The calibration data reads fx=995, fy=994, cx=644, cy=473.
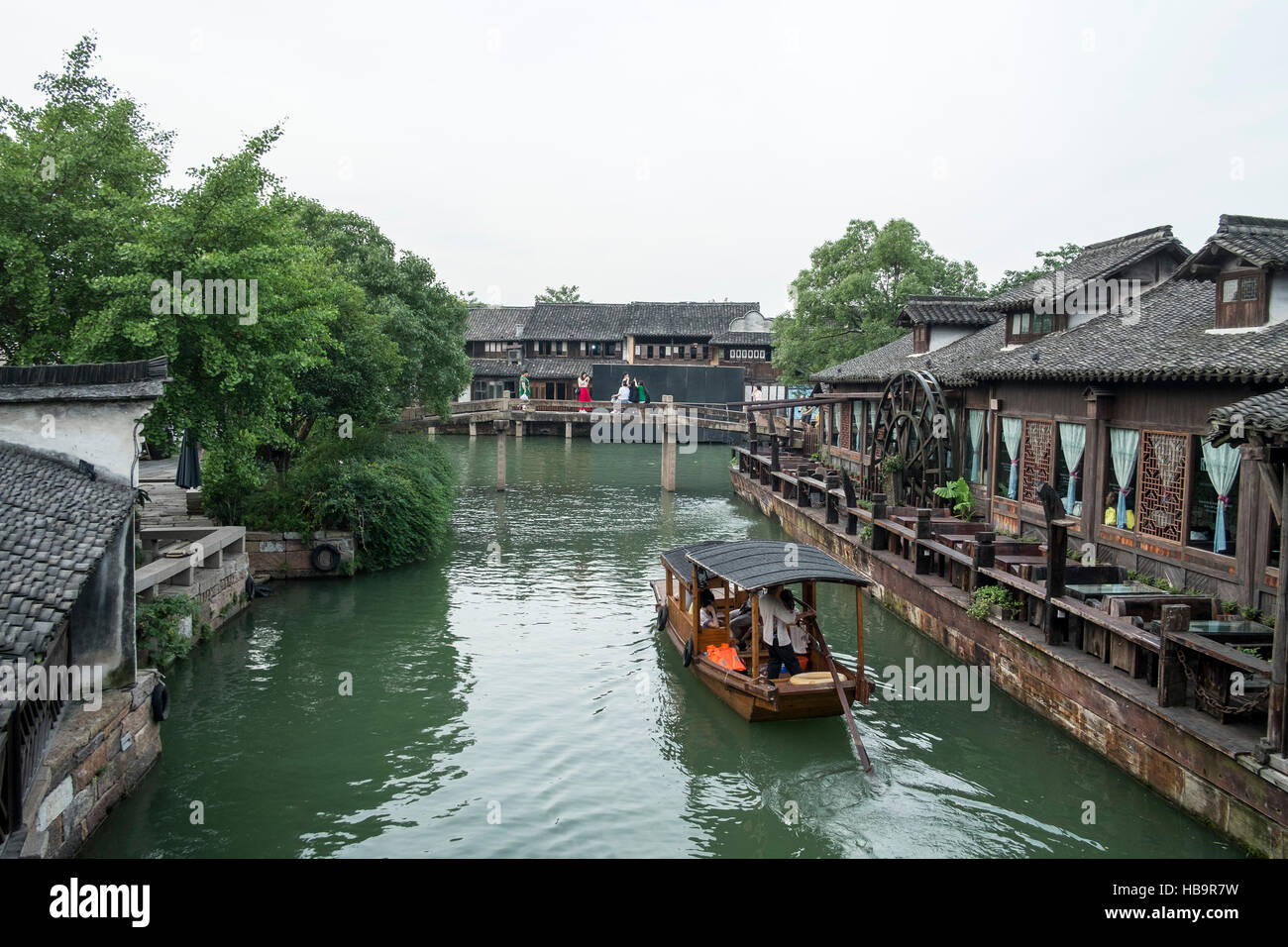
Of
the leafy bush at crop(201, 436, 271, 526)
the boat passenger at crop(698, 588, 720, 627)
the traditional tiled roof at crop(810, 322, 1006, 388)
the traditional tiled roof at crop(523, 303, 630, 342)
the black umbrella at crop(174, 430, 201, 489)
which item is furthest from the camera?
the traditional tiled roof at crop(523, 303, 630, 342)

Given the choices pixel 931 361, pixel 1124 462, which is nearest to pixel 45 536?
pixel 1124 462

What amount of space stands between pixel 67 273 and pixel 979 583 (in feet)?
50.5

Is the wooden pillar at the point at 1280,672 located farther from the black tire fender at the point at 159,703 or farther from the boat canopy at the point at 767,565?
the black tire fender at the point at 159,703

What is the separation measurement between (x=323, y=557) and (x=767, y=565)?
1203cm

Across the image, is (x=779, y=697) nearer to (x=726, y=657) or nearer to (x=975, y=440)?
(x=726, y=657)

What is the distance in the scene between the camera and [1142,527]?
50.2 ft

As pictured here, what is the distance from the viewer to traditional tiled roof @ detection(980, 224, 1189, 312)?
20516mm

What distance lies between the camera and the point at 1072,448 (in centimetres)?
1756

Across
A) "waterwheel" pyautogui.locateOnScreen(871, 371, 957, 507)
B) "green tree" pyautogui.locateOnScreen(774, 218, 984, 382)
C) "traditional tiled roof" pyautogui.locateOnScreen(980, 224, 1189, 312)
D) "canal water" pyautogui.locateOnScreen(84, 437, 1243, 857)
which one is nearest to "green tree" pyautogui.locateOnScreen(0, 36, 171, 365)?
"canal water" pyautogui.locateOnScreen(84, 437, 1243, 857)

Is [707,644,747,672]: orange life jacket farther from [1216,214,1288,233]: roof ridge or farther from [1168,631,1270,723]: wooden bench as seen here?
[1216,214,1288,233]: roof ridge

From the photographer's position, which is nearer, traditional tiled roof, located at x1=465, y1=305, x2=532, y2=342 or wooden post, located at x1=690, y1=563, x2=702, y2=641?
wooden post, located at x1=690, y1=563, x2=702, y2=641

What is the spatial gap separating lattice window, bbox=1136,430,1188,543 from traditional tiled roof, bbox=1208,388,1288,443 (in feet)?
16.7

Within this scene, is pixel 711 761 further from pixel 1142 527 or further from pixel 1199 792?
pixel 1142 527
